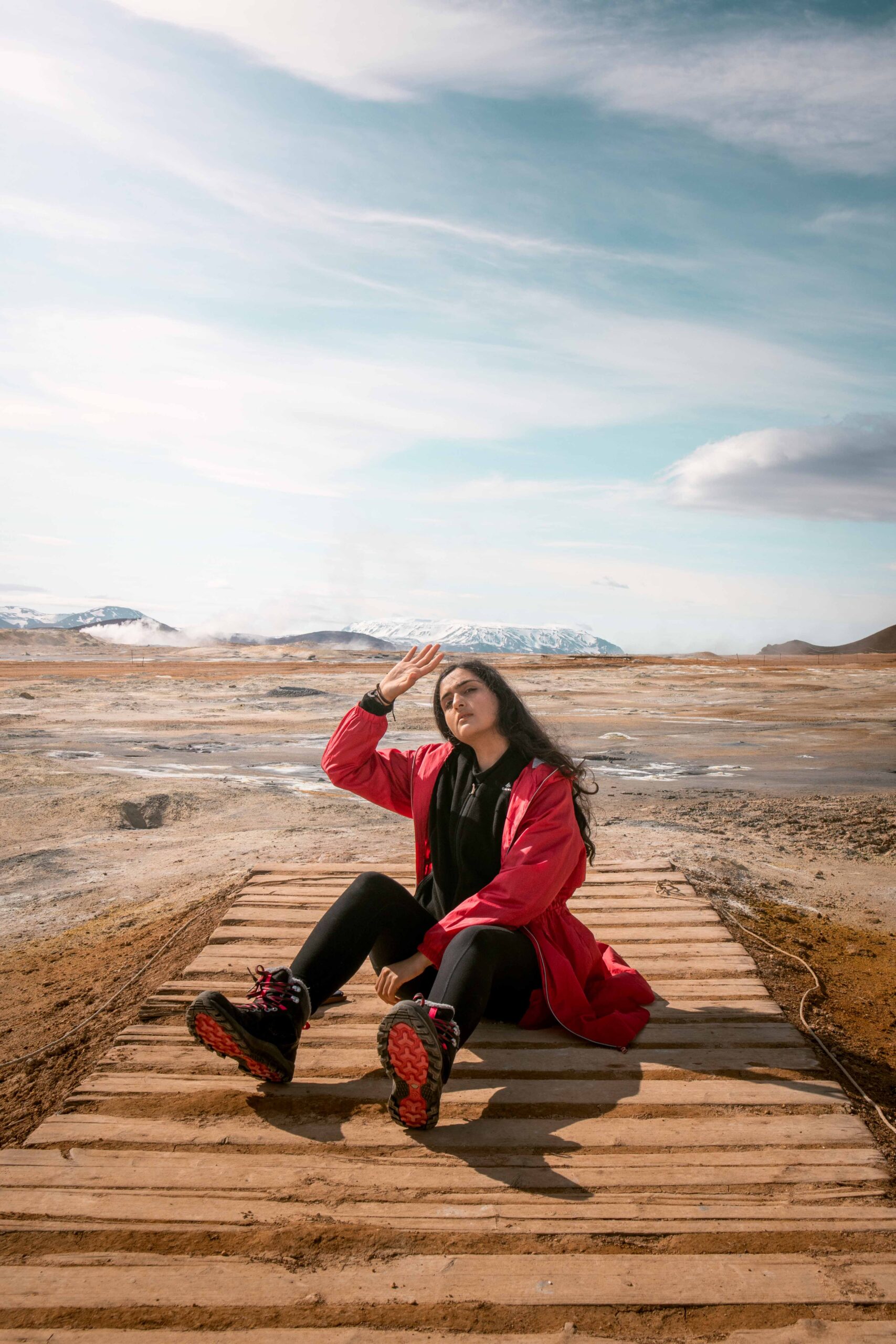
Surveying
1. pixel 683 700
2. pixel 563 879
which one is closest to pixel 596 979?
pixel 563 879

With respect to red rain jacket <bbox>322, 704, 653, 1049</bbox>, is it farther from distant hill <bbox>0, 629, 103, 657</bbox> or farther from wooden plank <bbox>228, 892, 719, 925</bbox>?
distant hill <bbox>0, 629, 103, 657</bbox>

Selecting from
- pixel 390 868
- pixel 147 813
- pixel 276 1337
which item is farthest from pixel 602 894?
pixel 147 813

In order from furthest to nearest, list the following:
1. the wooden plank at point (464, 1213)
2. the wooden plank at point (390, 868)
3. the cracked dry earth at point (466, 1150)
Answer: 1. the wooden plank at point (390, 868)
2. the wooden plank at point (464, 1213)
3. the cracked dry earth at point (466, 1150)

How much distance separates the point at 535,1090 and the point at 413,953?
604 mm

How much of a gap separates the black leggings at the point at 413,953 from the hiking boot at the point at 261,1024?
0.22 ft

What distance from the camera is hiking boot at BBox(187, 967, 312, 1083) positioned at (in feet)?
8.02

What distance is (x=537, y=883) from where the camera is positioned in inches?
108

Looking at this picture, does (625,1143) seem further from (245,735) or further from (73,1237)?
(245,735)

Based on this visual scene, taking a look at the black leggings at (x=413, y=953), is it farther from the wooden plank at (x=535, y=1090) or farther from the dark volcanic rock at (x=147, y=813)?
the dark volcanic rock at (x=147, y=813)

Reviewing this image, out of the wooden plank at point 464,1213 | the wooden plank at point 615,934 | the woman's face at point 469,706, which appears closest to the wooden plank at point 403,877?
the wooden plank at point 615,934

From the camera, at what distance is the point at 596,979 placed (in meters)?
3.21

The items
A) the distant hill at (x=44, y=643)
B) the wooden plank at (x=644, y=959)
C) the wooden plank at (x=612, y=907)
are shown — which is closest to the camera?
the wooden plank at (x=644, y=959)

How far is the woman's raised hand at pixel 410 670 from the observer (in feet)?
10.5

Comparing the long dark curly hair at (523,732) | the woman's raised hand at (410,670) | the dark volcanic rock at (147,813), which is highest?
the woman's raised hand at (410,670)
